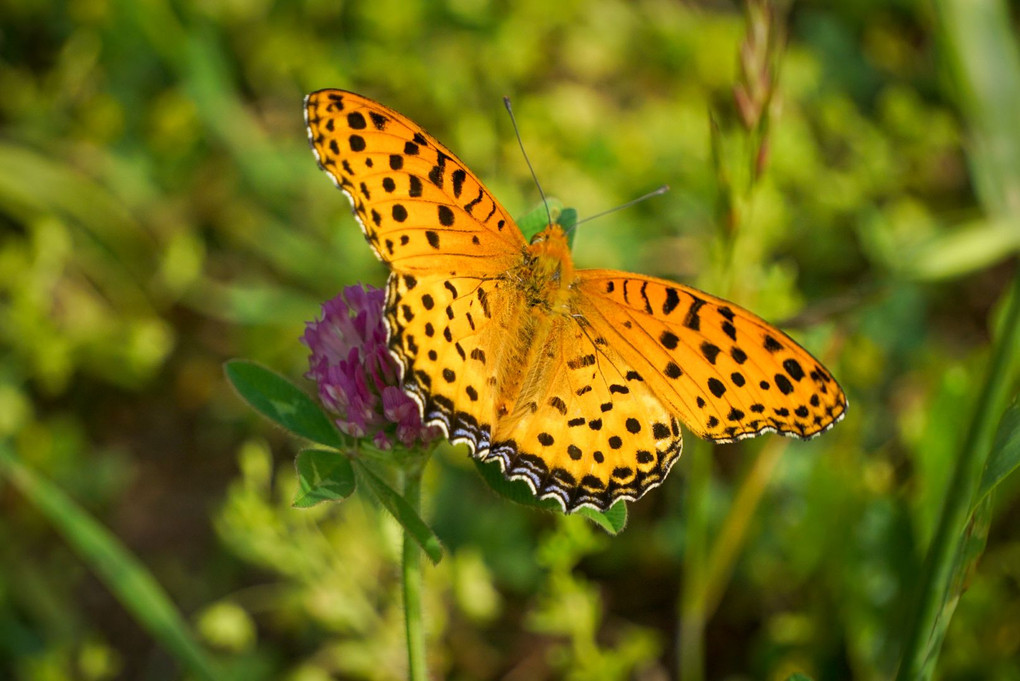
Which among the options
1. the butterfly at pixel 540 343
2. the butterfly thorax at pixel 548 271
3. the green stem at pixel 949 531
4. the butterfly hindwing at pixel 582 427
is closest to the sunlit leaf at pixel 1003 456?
the green stem at pixel 949 531

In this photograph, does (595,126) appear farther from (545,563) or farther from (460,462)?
(545,563)

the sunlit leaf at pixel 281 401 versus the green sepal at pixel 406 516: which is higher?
the sunlit leaf at pixel 281 401

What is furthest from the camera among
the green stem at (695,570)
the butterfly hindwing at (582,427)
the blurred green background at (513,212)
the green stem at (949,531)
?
the blurred green background at (513,212)

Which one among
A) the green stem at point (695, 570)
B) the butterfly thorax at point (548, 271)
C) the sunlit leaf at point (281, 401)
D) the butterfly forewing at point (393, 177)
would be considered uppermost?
the butterfly forewing at point (393, 177)

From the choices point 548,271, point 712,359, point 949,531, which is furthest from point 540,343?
point 949,531

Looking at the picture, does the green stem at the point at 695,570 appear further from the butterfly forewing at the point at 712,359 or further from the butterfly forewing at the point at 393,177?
the butterfly forewing at the point at 393,177

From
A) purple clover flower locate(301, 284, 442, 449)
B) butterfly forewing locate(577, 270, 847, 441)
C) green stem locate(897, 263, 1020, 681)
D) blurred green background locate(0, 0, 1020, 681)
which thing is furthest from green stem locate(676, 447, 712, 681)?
purple clover flower locate(301, 284, 442, 449)

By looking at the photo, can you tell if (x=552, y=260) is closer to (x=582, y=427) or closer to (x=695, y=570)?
(x=582, y=427)
